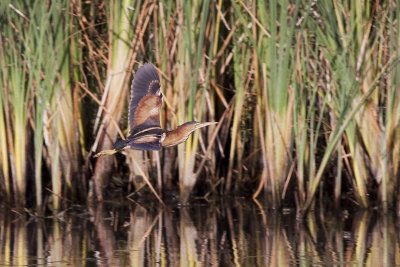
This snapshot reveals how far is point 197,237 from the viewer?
6.27 metres

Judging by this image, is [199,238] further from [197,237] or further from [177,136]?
[177,136]

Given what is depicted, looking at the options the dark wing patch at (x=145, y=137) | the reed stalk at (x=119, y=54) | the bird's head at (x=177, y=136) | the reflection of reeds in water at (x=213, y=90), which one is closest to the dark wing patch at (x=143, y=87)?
the dark wing patch at (x=145, y=137)

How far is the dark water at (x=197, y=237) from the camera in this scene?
559 cm

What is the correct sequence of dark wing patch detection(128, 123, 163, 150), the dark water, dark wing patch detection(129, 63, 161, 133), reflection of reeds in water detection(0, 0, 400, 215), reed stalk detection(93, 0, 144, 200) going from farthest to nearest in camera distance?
reed stalk detection(93, 0, 144, 200) → reflection of reeds in water detection(0, 0, 400, 215) → dark wing patch detection(129, 63, 161, 133) → the dark water → dark wing patch detection(128, 123, 163, 150)

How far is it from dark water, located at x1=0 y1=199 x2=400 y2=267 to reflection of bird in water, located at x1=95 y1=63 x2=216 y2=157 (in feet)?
2.31

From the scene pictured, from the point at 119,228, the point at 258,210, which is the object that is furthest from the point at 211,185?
the point at 119,228

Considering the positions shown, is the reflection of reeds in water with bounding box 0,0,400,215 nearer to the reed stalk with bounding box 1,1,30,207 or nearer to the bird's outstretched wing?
the reed stalk with bounding box 1,1,30,207

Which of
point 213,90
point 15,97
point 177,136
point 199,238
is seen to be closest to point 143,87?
point 177,136

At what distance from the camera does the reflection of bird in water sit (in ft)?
17.8

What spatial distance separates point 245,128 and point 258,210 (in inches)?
29.2

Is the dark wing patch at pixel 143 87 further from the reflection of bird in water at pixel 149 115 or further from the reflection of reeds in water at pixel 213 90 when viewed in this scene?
the reflection of reeds in water at pixel 213 90

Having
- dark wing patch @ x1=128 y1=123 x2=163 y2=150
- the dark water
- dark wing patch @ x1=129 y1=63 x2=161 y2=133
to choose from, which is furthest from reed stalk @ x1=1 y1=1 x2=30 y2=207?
dark wing patch @ x1=128 y1=123 x2=163 y2=150

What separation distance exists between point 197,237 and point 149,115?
1045mm

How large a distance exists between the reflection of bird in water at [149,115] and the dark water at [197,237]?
0.70 metres
